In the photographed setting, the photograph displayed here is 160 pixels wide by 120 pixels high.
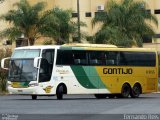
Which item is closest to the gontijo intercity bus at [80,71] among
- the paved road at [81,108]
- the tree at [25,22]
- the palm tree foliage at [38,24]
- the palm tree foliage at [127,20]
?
the paved road at [81,108]

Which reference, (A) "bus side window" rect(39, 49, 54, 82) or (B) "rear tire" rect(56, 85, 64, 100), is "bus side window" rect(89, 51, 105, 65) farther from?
(A) "bus side window" rect(39, 49, 54, 82)

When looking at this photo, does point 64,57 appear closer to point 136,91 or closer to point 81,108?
point 136,91

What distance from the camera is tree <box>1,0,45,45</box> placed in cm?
5616

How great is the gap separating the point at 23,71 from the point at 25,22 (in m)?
21.0

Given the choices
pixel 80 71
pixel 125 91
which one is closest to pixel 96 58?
pixel 80 71

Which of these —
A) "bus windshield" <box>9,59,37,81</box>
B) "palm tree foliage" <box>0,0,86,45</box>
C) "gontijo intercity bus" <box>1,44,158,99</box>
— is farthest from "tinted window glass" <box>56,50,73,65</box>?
"palm tree foliage" <box>0,0,86,45</box>

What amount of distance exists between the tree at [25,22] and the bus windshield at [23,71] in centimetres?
2022

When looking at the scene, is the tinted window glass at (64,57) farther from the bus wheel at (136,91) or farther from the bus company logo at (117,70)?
the bus wheel at (136,91)

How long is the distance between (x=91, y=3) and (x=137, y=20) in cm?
1947

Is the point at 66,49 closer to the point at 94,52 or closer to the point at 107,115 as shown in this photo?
the point at 94,52

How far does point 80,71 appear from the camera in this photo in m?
36.5

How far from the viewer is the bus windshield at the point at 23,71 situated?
1389 inches

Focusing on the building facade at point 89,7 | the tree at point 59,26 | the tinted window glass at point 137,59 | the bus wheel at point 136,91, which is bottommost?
the bus wheel at point 136,91

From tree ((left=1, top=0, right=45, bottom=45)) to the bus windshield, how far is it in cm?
2022
